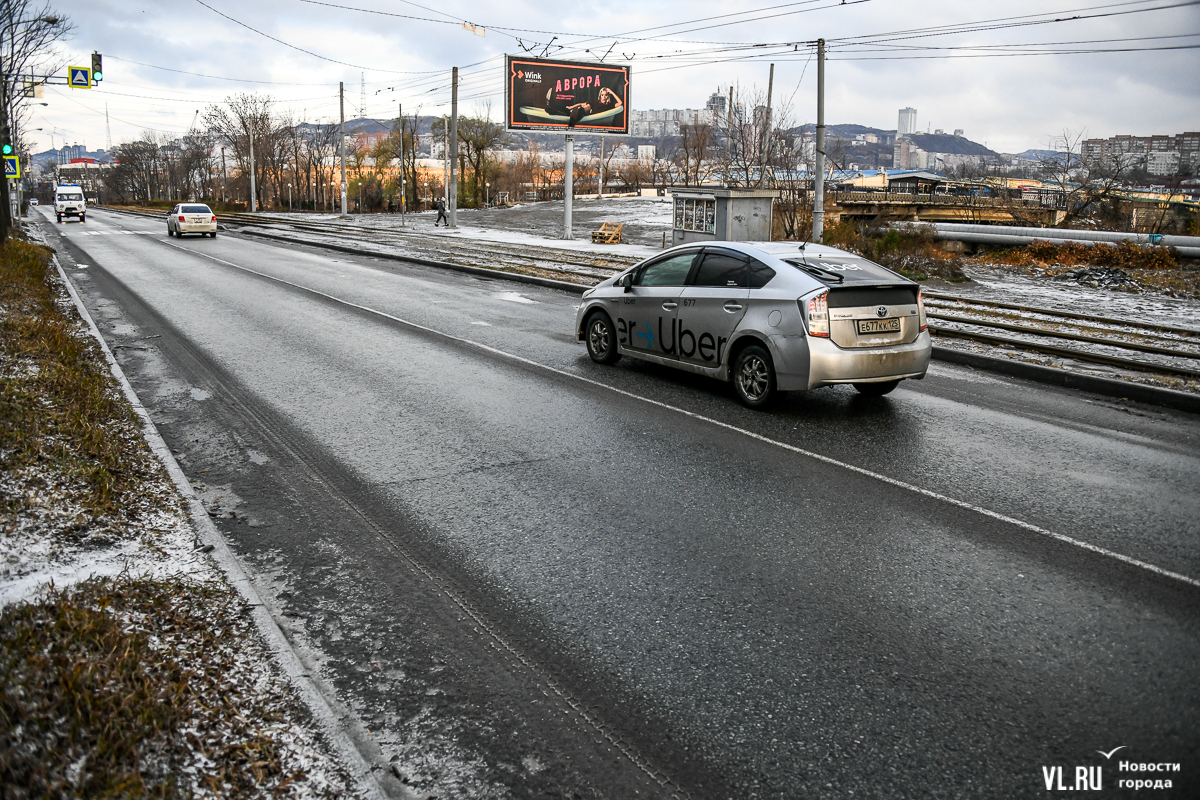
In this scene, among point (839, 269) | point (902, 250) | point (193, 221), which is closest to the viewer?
point (839, 269)

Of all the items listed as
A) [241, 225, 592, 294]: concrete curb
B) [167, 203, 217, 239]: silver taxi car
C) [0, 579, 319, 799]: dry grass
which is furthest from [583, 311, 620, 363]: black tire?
[167, 203, 217, 239]: silver taxi car

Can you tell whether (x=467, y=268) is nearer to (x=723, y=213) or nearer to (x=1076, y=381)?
(x=723, y=213)

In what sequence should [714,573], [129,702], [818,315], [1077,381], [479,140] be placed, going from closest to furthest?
1. [129,702]
2. [714,573]
3. [818,315]
4. [1077,381]
5. [479,140]

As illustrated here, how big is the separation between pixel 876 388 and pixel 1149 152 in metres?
48.0

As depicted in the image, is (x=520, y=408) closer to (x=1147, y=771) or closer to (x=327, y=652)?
(x=327, y=652)

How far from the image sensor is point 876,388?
934 centimetres

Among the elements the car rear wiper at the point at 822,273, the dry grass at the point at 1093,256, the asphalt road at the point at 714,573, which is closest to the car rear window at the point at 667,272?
the asphalt road at the point at 714,573

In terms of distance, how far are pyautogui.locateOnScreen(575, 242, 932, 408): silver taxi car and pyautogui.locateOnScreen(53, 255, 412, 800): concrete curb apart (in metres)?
5.27

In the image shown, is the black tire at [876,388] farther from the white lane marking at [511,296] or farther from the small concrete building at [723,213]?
the small concrete building at [723,213]

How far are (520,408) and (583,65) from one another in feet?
110

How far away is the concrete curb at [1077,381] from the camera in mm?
9358

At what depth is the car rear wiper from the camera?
8453 millimetres

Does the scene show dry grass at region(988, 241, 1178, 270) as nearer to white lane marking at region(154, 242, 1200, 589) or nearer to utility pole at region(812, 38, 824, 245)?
utility pole at region(812, 38, 824, 245)

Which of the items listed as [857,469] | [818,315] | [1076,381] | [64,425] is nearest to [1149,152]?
[1076,381]
